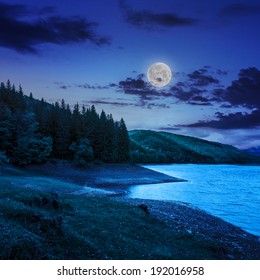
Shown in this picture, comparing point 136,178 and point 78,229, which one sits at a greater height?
point 78,229

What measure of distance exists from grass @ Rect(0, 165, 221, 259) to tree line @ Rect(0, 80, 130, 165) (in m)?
50.2

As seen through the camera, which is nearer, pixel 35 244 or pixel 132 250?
pixel 35 244

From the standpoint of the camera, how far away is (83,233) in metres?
18.5

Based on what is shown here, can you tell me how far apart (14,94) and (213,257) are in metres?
88.0

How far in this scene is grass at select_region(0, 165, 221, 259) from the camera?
45.9 feet

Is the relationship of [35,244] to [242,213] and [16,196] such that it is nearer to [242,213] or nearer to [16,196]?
[16,196]

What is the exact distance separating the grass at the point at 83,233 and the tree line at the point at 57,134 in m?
50.2

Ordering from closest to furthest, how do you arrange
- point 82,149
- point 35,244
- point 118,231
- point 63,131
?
point 35,244, point 118,231, point 82,149, point 63,131

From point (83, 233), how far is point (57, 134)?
74.0 metres

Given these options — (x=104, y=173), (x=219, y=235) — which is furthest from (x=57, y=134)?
(x=219, y=235)

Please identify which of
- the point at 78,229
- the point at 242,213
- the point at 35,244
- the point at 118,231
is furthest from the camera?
the point at 242,213

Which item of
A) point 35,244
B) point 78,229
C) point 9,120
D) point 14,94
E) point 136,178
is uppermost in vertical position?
point 14,94

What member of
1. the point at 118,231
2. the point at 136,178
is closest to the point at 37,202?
the point at 118,231

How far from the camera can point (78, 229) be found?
19141 millimetres
